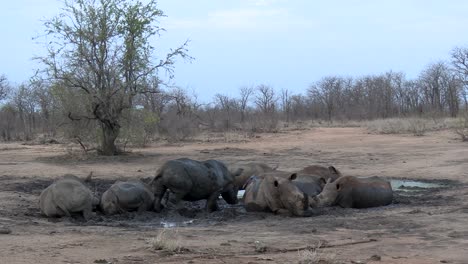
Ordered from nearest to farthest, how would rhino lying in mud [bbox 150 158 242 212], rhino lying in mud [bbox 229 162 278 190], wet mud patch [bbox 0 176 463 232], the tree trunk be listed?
wet mud patch [bbox 0 176 463 232], rhino lying in mud [bbox 150 158 242 212], rhino lying in mud [bbox 229 162 278 190], the tree trunk

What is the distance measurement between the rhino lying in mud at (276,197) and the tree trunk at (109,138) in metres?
16.1

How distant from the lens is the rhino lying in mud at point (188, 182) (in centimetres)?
1371

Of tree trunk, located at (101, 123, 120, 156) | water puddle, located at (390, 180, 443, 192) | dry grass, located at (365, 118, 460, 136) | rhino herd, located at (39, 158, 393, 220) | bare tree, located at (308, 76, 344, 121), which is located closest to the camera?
rhino herd, located at (39, 158, 393, 220)

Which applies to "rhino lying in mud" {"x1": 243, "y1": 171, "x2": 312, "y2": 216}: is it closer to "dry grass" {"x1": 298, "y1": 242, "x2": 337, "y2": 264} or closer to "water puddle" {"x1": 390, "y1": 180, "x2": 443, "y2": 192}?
"dry grass" {"x1": 298, "y1": 242, "x2": 337, "y2": 264}

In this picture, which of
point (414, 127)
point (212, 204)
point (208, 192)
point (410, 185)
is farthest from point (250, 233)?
point (414, 127)

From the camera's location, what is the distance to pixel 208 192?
14242mm

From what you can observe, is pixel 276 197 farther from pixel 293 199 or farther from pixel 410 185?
pixel 410 185

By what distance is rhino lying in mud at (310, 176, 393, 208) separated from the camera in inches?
558

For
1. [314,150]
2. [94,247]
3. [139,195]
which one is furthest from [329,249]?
[314,150]

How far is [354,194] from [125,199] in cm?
536

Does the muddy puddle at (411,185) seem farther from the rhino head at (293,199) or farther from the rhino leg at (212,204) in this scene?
the rhino leg at (212,204)

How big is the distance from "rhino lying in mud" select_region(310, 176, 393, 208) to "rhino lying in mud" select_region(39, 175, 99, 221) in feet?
17.5

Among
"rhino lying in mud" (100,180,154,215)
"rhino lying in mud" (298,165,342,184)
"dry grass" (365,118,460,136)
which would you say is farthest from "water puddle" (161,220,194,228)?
"dry grass" (365,118,460,136)

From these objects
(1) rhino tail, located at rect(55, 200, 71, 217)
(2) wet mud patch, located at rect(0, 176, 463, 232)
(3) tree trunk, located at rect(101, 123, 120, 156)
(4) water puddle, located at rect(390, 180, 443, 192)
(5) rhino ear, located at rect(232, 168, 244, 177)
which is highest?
(3) tree trunk, located at rect(101, 123, 120, 156)
